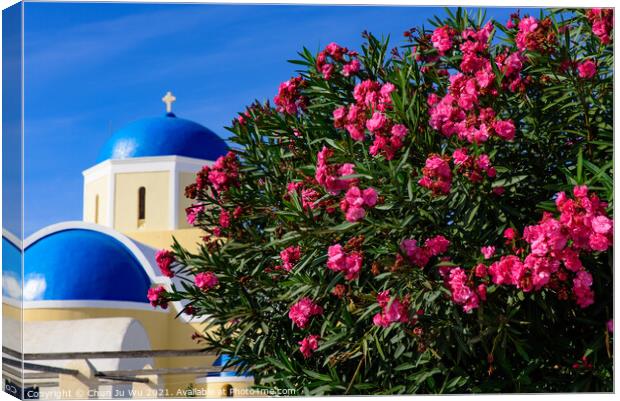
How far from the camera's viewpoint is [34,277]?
670 inches

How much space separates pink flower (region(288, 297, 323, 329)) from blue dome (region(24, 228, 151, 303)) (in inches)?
451

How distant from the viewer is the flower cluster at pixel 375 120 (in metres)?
5.34

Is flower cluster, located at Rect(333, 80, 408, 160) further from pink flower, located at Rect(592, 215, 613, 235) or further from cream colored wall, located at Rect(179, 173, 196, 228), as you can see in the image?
cream colored wall, located at Rect(179, 173, 196, 228)

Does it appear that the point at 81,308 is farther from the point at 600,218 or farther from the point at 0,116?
the point at 600,218

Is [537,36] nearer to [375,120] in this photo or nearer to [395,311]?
[375,120]

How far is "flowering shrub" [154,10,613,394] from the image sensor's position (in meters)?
5.20

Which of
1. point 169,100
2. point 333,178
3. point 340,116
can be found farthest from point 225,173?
point 169,100

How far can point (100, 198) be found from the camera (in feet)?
Answer: 73.9

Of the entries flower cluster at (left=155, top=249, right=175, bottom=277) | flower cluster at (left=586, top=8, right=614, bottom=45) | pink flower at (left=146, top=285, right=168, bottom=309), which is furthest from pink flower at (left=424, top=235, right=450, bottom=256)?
flower cluster at (left=155, top=249, right=175, bottom=277)

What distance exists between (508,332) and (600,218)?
1022 millimetres

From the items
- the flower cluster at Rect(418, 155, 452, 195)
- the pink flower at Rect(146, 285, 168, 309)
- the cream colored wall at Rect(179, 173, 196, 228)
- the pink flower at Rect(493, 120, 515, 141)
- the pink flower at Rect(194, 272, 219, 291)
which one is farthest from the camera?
the cream colored wall at Rect(179, 173, 196, 228)

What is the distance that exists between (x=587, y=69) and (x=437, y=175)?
1330mm

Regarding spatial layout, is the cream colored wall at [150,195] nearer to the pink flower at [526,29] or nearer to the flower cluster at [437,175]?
the pink flower at [526,29]

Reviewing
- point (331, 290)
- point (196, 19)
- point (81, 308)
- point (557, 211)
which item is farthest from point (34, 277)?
point (557, 211)
